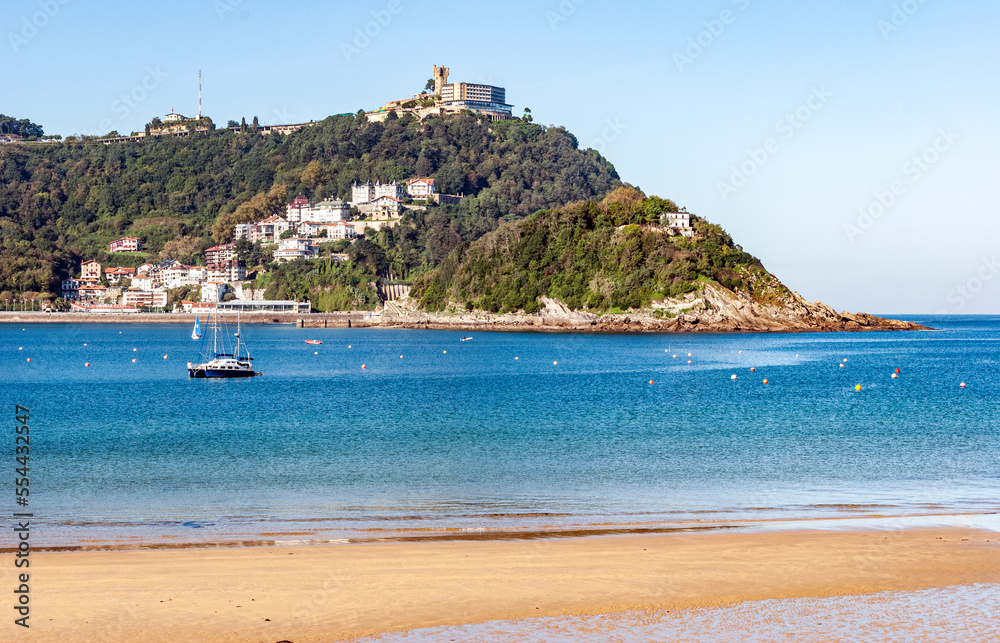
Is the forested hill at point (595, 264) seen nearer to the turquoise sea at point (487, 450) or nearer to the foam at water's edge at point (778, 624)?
the turquoise sea at point (487, 450)

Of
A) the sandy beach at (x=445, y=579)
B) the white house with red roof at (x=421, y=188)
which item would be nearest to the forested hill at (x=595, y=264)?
the white house with red roof at (x=421, y=188)

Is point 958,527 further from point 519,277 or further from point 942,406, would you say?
point 519,277

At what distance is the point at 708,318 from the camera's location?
9312cm

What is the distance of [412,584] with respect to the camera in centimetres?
1034

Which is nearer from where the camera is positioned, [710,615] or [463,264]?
[710,615]

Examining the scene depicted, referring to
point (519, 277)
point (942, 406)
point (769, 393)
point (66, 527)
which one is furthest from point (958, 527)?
point (519, 277)

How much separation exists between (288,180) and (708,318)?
118366mm

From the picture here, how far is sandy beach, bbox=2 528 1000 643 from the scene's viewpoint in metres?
9.05

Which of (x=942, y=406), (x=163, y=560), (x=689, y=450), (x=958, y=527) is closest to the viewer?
(x=163, y=560)

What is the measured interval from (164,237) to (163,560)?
592 ft

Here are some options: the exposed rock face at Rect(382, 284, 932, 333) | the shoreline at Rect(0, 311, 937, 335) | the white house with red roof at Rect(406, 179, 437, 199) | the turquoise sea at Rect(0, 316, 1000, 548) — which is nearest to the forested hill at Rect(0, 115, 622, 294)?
the white house with red roof at Rect(406, 179, 437, 199)

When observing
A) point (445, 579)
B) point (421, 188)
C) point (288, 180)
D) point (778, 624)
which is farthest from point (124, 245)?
point (778, 624)

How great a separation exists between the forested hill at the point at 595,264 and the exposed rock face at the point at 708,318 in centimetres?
99

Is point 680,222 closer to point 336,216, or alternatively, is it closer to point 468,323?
point 468,323
